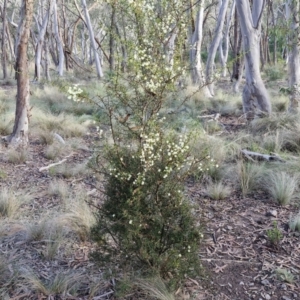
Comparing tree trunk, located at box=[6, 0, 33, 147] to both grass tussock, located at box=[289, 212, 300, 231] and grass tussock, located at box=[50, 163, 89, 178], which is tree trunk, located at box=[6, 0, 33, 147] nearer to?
grass tussock, located at box=[50, 163, 89, 178]

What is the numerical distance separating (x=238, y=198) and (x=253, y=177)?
1.17ft

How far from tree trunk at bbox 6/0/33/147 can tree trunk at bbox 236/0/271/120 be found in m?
3.82

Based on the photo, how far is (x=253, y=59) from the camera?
7.01m

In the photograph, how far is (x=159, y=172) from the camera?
7.15 ft

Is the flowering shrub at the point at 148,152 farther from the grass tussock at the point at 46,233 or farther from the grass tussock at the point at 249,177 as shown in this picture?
the grass tussock at the point at 249,177

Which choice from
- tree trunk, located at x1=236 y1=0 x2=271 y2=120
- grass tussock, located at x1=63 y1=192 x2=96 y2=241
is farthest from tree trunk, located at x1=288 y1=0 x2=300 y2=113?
grass tussock, located at x1=63 y1=192 x2=96 y2=241

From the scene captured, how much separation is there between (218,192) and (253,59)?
13.1 feet

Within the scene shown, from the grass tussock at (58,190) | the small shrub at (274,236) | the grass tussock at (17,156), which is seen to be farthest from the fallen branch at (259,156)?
the grass tussock at (17,156)

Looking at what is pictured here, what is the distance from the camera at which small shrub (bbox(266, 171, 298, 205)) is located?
12.3 feet

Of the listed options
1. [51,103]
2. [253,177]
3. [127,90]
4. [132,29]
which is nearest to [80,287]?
[127,90]

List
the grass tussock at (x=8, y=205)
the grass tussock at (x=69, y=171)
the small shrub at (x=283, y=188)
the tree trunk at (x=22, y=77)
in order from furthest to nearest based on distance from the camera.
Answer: the tree trunk at (x=22, y=77) → the grass tussock at (x=69, y=171) → the small shrub at (x=283, y=188) → the grass tussock at (x=8, y=205)

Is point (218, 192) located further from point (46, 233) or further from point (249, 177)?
point (46, 233)

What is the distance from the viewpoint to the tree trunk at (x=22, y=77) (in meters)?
5.66

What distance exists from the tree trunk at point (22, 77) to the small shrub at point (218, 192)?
10.9 ft
